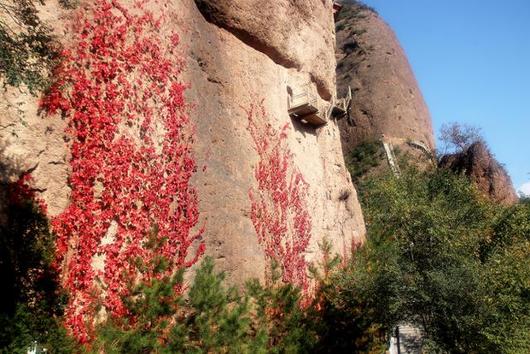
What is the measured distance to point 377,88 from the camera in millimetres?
36812

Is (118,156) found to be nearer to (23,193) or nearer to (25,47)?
(23,193)

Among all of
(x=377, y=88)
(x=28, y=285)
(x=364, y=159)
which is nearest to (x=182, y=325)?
(x=28, y=285)

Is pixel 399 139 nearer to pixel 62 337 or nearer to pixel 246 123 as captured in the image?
pixel 246 123

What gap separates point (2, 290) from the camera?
7312 millimetres

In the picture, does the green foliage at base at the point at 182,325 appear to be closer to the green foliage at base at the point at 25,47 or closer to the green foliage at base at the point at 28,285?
the green foliage at base at the point at 28,285

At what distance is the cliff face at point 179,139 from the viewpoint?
8.84 m

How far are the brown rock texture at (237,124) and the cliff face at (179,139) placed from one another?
0.04 metres

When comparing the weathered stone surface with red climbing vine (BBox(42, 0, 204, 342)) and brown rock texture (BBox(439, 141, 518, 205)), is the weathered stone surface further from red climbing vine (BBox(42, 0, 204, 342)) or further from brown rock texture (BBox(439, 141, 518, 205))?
brown rock texture (BBox(439, 141, 518, 205))

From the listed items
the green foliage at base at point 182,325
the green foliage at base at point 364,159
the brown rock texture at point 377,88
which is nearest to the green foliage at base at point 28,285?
the green foliage at base at point 182,325

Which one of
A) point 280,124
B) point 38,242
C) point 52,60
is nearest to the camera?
point 38,242

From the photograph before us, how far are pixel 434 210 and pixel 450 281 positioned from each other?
2.68 meters

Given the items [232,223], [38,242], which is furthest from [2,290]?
[232,223]

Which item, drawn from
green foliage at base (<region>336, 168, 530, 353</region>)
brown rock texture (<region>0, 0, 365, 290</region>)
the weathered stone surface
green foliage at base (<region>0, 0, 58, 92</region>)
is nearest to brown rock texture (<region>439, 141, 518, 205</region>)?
brown rock texture (<region>0, 0, 365, 290</region>)

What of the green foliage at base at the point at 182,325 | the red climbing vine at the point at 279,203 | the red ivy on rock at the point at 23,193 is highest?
the red climbing vine at the point at 279,203
